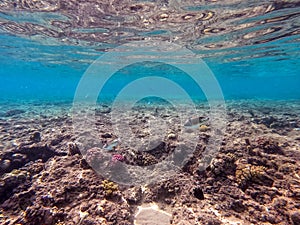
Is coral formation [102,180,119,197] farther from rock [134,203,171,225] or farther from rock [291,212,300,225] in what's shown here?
rock [291,212,300,225]

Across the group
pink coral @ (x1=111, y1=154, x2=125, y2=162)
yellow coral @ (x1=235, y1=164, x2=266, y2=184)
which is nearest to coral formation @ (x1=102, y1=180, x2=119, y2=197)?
pink coral @ (x1=111, y1=154, x2=125, y2=162)

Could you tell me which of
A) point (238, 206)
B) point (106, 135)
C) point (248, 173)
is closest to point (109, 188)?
point (238, 206)

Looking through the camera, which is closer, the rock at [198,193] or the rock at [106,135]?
the rock at [198,193]

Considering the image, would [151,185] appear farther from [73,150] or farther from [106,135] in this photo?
[106,135]

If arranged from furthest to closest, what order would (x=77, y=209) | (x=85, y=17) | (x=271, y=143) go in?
1. (x=85, y=17)
2. (x=271, y=143)
3. (x=77, y=209)

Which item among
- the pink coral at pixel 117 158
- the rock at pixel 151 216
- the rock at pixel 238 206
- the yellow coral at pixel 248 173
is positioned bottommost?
the rock at pixel 151 216

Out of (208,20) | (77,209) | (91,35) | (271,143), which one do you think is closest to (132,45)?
(91,35)

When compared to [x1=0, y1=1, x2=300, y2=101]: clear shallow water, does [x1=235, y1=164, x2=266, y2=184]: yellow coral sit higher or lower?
lower

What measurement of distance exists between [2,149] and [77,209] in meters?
5.14

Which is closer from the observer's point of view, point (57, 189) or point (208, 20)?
point (57, 189)

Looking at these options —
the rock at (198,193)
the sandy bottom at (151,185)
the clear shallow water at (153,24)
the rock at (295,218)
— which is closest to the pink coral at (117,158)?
the sandy bottom at (151,185)

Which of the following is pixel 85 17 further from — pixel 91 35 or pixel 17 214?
pixel 17 214

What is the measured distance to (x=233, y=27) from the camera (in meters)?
12.9

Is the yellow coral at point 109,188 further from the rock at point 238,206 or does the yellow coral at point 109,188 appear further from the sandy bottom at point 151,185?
the rock at point 238,206
